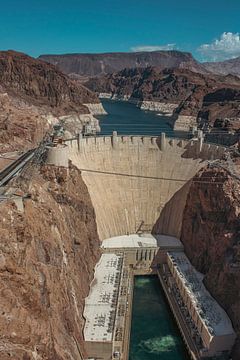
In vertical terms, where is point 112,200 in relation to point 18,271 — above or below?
below

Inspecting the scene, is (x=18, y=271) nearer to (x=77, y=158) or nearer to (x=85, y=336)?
(x=85, y=336)

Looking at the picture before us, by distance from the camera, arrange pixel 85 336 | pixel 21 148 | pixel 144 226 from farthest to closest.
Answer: pixel 21 148
pixel 144 226
pixel 85 336

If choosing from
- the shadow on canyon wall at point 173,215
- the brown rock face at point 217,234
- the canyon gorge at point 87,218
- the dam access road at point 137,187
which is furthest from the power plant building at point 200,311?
Result: the shadow on canyon wall at point 173,215

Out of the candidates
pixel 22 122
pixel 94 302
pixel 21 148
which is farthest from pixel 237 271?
pixel 22 122

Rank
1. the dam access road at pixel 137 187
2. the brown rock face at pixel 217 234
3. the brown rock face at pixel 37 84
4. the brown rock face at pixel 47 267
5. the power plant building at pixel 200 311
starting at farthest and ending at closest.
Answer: the brown rock face at pixel 37 84 → the dam access road at pixel 137 187 → the brown rock face at pixel 217 234 → the power plant building at pixel 200 311 → the brown rock face at pixel 47 267

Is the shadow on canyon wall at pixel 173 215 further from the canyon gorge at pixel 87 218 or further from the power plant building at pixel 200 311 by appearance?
the power plant building at pixel 200 311

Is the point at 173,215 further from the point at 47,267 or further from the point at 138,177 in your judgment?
the point at 47,267

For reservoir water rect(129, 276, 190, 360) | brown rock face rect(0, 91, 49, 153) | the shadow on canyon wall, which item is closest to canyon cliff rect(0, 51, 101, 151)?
brown rock face rect(0, 91, 49, 153)
